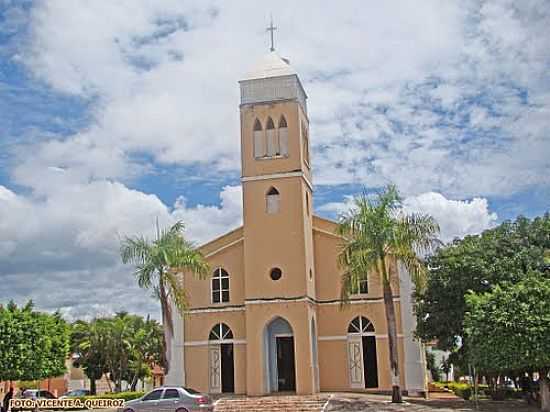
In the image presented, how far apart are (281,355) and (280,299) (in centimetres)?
339

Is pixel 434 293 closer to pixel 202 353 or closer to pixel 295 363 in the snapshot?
pixel 295 363

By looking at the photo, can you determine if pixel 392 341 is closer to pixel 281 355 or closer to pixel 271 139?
pixel 281 355

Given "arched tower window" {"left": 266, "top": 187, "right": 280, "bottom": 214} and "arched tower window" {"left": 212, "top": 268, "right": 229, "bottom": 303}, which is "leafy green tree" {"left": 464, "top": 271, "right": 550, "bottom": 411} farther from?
"arched tower window" {"left": 212, "top": 268, "right": 229, "bottom": 303}

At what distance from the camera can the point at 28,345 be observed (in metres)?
31.6

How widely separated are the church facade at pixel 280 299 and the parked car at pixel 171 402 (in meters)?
6.00

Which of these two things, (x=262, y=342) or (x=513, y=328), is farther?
(x=262, y=342)

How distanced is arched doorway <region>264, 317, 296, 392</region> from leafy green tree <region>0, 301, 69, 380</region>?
9.50m

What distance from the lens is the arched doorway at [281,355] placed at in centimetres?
3409

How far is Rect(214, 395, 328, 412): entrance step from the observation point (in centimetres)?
2898

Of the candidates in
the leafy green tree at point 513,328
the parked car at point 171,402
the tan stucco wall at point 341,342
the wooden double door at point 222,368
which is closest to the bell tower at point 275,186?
the tan stucco wall at point 341,342

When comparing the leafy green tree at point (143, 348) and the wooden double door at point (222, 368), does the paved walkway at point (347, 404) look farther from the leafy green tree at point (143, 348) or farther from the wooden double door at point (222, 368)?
the leafy green tree at point (143, 348)

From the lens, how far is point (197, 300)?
35844 mm

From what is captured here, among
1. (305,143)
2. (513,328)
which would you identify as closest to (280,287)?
(305,143)

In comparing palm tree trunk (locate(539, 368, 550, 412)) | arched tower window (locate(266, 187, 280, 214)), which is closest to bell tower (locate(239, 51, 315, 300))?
arched tower window (locate(266, 187, 280, 214))
